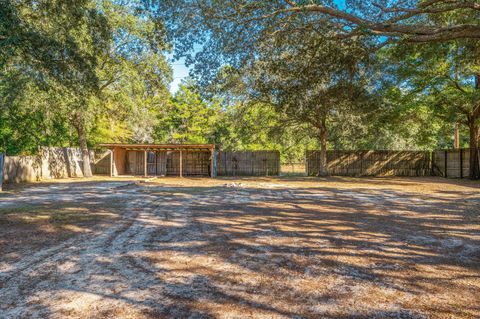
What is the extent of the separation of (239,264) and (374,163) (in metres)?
21.5

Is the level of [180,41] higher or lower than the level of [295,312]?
higher

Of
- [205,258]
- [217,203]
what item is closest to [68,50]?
[217,203]

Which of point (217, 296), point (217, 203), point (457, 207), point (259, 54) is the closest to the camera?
point (217, 296)

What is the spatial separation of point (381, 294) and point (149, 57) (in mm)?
20292

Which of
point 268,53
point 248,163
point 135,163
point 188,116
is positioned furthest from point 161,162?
point 268,53

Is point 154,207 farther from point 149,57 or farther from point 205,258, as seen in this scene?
point 149,57

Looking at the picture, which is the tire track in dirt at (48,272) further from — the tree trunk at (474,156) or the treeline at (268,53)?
the tree trunk at (474,156)

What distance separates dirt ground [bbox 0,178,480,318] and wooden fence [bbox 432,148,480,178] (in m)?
15.0

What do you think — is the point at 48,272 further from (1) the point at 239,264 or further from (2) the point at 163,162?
(2) the point at 163,162

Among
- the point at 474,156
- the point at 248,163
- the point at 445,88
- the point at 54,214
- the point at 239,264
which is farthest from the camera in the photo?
the point at 248,163

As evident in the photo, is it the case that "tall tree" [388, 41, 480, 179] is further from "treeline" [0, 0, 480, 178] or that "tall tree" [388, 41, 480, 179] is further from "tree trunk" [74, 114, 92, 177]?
"tree trunk" [74, 114, 92, 177]

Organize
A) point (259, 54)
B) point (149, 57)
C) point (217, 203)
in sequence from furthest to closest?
1. point (149, 57)
2. point (259, 54)
3. point (217, 203)

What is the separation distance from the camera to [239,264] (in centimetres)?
377

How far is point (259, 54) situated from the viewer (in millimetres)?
9594
